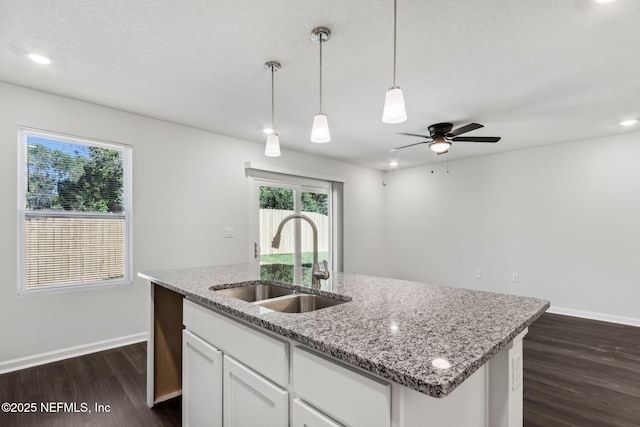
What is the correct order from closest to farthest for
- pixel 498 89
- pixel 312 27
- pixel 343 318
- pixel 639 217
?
pixel 343 318, pixel 312 27, pixel 498 89, pixel 639 217

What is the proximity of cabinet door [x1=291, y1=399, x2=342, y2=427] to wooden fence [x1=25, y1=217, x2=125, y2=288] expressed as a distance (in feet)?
9.54

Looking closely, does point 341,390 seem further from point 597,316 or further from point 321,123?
point 597,316

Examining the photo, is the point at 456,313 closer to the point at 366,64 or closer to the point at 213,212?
the point at 366,64

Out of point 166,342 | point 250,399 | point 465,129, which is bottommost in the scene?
point 166,342

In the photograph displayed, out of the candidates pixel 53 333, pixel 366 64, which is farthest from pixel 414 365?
pixel 53 333

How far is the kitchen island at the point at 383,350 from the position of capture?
30.7 inches

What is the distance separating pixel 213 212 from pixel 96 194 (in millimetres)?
1214

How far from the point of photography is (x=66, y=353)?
2.86 metres

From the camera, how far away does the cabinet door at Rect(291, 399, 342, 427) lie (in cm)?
93

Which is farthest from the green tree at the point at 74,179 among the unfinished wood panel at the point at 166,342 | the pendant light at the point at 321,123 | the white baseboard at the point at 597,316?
the white baseboard at the point at 597,316

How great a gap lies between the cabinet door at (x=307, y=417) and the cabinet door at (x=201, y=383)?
55cm

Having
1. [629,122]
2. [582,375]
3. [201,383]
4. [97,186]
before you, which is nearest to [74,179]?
[97,186]

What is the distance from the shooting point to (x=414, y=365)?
0.75 metres

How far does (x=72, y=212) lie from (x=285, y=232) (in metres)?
2.64
